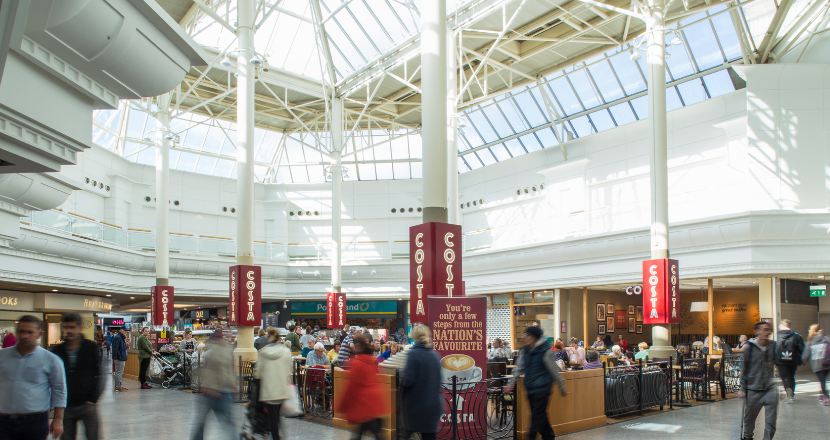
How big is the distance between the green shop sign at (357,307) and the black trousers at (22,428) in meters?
27.1

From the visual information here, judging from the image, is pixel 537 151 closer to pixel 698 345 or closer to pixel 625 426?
pixel 698 345

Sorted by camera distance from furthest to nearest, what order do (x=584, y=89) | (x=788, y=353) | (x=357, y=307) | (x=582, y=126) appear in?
(x=357, y=307) < (x=582, y=126) < (x=584, y=89) < (x=788, y=353)

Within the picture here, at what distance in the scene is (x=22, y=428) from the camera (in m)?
4.82

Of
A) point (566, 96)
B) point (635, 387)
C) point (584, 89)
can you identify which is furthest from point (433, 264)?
point (566, 96)

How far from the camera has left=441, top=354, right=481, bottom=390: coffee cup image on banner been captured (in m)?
8.58

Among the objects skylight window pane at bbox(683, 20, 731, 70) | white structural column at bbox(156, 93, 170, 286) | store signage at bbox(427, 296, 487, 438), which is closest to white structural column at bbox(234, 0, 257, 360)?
store signage at bbox(427, 296, 487, 438)

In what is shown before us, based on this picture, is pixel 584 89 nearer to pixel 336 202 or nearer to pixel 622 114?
pixel 622 114

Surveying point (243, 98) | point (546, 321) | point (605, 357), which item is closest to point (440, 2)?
point (243, 98)

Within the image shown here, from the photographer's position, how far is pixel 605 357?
1516 centimetres

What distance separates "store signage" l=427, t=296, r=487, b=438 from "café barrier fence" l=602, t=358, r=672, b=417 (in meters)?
2.85

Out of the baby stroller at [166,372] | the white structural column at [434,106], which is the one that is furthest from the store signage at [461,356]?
the baby stroller at [166,372]

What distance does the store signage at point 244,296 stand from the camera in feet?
46.7

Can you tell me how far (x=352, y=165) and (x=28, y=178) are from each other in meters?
27.3

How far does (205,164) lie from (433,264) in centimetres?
2626
